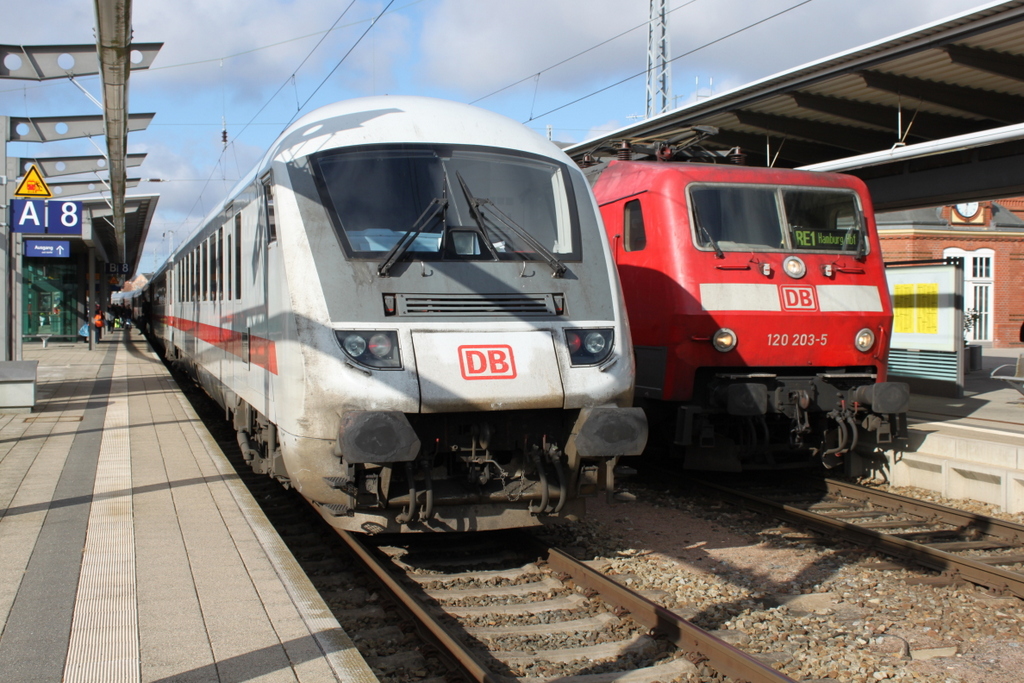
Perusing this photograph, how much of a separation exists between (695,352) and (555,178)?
2.79 m

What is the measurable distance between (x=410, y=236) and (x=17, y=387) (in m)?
10.00

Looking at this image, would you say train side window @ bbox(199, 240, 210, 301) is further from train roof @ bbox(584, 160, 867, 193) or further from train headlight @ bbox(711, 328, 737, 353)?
train headlight @ bbox(711, 328, 737, 353)

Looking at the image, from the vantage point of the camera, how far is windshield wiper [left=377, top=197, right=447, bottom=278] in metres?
5.54

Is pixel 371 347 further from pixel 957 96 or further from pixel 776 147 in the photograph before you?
pixel 776 147

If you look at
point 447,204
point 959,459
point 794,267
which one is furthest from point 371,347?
point 959,459

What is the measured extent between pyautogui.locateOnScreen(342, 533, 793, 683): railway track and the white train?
1.60ft

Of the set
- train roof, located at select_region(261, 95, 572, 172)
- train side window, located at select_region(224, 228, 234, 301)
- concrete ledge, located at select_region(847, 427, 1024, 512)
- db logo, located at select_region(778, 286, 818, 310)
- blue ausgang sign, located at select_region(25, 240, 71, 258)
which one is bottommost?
concrete ledge, located at select_region(847, 427, 1024, 512)

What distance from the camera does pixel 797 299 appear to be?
28.2 ft

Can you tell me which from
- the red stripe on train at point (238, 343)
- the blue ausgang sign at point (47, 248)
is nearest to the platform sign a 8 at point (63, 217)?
the blue ausgang sign at point (47, 248)

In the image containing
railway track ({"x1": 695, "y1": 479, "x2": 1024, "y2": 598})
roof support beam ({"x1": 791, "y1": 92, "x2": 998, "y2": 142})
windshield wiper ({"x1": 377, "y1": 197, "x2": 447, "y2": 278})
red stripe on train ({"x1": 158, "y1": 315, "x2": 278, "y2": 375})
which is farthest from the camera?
roof support beam ({"x1": 791, "y1": 92, "x2": 998, "y2": 142})

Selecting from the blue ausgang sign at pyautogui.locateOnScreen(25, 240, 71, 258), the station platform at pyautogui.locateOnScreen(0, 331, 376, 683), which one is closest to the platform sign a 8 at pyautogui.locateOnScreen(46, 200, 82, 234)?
the blue ausgang sign at pyautogui.locateOnScreen(25, 240, 71, 258)

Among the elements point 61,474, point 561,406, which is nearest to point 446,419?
point 561,406

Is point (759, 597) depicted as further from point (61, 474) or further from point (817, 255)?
point (61, 474)

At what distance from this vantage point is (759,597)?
5902 mm
